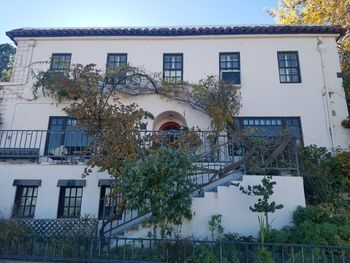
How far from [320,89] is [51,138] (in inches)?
455

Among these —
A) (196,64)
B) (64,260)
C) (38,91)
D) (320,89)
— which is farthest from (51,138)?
(320,89)

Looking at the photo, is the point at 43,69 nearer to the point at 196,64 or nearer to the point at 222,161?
the point at 196,64

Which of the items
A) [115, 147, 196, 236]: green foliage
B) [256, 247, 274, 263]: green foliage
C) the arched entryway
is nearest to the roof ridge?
the arched entryway

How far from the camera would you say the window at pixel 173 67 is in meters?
14.0

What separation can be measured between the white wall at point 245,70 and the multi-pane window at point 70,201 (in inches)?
161

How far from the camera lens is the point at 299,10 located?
782 inches

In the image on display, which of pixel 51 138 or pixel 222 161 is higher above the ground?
pixel 51 138

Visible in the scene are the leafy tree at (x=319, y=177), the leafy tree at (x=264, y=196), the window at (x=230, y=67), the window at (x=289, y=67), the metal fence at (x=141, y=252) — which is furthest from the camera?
the window at (x=289, y=67)

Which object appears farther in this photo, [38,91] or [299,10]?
[299,10]

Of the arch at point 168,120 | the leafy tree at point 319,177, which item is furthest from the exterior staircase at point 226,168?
the arch at point 168,120

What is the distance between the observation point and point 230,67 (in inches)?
553

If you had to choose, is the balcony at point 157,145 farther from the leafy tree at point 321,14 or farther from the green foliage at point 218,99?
the leafy tree at point 321,14

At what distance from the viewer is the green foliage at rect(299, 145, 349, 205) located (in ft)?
30.9

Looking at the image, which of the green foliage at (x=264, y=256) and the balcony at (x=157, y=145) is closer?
the green foliage at (x=264, y=256)
